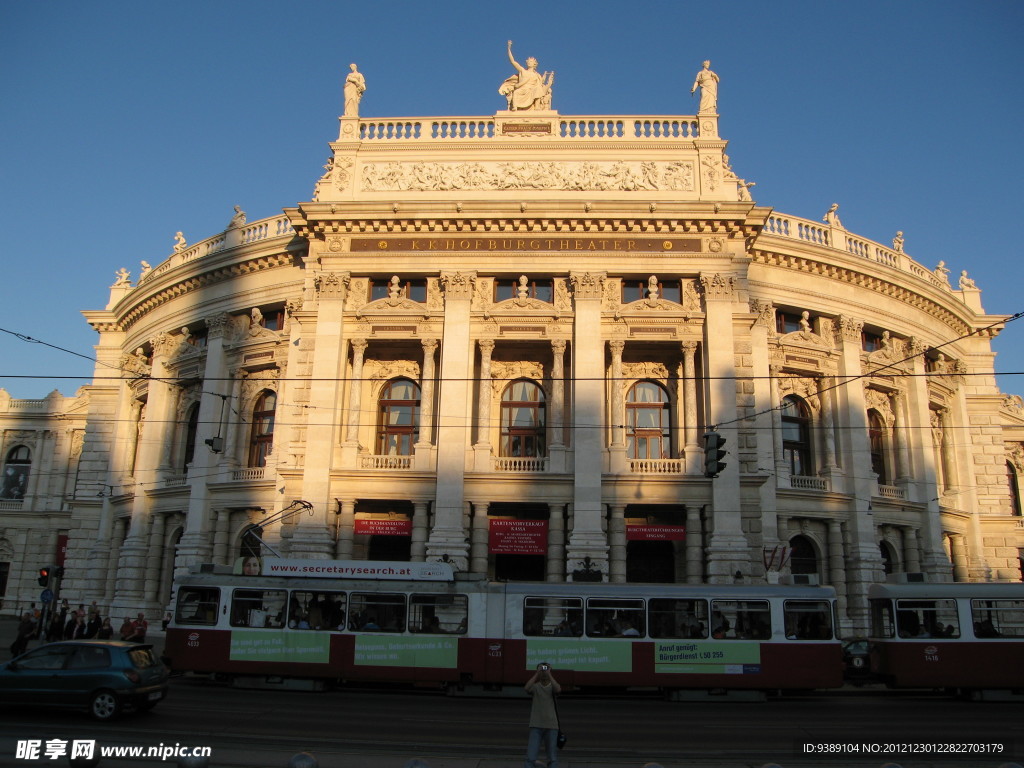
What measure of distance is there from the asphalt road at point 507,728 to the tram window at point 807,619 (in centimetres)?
162

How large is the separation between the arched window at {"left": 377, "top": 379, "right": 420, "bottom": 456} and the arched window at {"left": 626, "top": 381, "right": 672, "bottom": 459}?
891cm

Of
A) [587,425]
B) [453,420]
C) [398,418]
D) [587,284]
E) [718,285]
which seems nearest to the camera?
[587,425]

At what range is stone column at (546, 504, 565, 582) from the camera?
96.9 feet

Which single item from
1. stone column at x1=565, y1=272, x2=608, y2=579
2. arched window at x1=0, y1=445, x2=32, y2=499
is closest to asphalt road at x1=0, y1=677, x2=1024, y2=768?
stone column at x1=565, y1=272, x2=608, y2=579

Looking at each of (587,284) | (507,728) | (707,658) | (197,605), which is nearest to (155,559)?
(197,605)

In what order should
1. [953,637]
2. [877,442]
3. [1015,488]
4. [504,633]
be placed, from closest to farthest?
[504,633]
[953,637]
[877,442]
[1015,488]

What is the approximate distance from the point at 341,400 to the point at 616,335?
Answer: 1146 centimetres

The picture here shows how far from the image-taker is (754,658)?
787 inches

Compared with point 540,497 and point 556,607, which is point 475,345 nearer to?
point 540,497

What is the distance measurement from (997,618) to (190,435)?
3465 cm

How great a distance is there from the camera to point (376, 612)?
20750mm

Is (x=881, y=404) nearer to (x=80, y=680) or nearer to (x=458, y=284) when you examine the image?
(x=458, y=284)

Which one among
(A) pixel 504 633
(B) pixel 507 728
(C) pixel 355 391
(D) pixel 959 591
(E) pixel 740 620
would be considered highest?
(C) pixel 355 391

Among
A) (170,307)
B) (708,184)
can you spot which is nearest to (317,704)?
(708,184)
